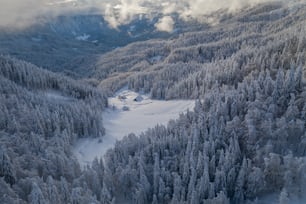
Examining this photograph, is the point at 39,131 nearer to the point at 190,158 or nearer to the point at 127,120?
the point at 127,120

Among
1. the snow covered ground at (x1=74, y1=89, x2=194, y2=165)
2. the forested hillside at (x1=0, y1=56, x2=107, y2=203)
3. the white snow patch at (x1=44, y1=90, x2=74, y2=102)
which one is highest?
the forested hillside at (x1=0, y1=56, x2=107, y2=203)

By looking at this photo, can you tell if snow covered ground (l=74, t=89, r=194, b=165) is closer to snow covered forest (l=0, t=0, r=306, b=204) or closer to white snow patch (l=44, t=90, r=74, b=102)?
snow covered forest (l=0, t=0, r=306, b=204)

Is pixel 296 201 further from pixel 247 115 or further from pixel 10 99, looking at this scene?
pixel 10 99

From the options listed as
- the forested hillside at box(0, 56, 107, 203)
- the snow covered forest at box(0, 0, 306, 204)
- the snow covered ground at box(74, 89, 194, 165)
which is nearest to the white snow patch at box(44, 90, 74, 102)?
the forested hillside at box(0, 56, 107, 203)

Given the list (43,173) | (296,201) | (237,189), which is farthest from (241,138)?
(43,173)

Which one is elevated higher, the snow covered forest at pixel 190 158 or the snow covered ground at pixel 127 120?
the snow covered forest at pixel 190 158

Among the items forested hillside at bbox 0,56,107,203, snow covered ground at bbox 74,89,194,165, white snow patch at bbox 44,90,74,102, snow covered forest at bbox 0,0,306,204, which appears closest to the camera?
snow covered forest at bbox 0,0,306,204

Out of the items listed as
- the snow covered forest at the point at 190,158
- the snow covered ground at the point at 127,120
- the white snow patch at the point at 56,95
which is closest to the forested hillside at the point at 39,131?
the white snow patch at the point at 56,95

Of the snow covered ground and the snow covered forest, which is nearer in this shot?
the snow covered forest

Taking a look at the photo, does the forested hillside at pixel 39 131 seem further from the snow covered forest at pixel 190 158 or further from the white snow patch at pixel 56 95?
the snow covered forest at pixel 190 158
